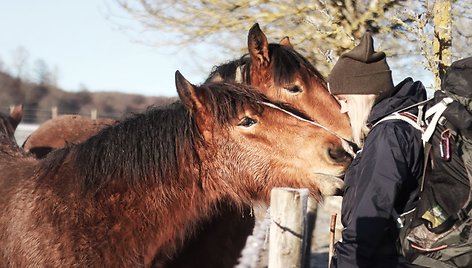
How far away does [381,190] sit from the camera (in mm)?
2314

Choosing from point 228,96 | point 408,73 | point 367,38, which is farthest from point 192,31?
point 367,38

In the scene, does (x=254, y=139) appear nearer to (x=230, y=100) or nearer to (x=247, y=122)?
(x=247, y=122)

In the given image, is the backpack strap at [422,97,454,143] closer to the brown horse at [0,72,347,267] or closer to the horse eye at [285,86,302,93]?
the brown horse at [0,72,347,267]

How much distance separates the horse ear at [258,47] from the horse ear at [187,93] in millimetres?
1447

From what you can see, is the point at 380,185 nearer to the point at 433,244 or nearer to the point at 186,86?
the point at 433,244

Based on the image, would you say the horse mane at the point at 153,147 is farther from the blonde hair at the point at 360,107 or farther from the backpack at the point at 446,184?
the backpack at the point at 446,184

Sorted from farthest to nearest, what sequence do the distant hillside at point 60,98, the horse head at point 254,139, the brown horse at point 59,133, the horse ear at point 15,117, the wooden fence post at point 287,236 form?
the distant hillside at point 60,98, the horse ear at point 15,117, the brown horse at point 59,133, the wooden fence post at point 287,236, the horse head at point 254,139

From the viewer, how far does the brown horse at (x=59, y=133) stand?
7062 mm

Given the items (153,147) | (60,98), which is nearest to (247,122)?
(153,147)

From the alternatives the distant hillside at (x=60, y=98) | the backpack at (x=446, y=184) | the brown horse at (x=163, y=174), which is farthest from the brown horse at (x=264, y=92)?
the distant hillside at (x=60, y=98)

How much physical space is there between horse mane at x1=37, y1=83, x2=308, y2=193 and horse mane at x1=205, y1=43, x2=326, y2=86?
1.27 metres

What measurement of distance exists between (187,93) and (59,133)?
4500 mm

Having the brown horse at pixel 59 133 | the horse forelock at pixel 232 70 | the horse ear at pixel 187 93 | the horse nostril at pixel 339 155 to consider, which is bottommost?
the brown horse at pixel 59 133

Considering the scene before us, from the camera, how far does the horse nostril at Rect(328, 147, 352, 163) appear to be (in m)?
3.22
